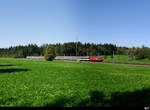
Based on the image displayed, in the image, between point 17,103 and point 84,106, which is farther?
point 17,103

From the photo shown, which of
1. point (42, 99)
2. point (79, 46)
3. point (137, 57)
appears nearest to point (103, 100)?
point (42, 99)

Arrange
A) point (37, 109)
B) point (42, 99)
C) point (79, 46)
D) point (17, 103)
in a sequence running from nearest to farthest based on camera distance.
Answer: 1. point (37, 109)
2. point (17, 103)
3. point (42, 99)
4. point (79, 46)

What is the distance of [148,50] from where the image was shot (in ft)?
155

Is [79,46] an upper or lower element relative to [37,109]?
upper

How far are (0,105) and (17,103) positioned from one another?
0.48m

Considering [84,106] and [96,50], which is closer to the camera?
[84,106]

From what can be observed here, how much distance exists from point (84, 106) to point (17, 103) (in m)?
2.12

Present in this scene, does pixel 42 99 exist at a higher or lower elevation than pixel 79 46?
lower

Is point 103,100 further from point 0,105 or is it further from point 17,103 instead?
point 0,105

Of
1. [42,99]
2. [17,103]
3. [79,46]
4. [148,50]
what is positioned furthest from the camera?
[79,46]

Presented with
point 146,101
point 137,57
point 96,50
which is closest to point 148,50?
point 137,57

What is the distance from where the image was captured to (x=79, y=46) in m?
78.9

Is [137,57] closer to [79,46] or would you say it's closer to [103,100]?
[79,46]

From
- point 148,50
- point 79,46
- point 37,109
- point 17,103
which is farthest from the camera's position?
point 79,46
